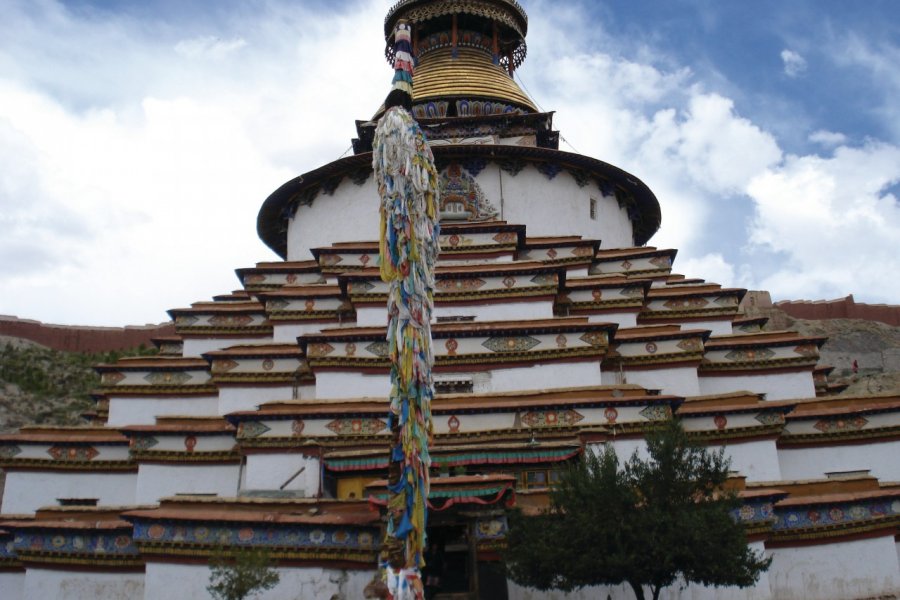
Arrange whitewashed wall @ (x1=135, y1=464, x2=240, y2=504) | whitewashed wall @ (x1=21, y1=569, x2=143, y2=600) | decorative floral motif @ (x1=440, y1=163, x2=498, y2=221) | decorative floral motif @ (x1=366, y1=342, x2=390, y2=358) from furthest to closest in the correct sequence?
1. decorative floral motif @ (x1=440, y1=163, x2=498, y2=221)
2. decorative floral motif @ (x1=366, y1=342, x2=390, y2=358)
3. whitewashed wall @ (x1=135, y1=464, x2=240, y2=504)
4. whitewashed wall @ (x1=21, y1=569, x2=143, y2=600)

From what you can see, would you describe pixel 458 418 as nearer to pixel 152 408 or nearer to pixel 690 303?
pixel 690 303

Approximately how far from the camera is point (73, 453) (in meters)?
15.6

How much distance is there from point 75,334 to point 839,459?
2661cm

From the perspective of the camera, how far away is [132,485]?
1546 cm

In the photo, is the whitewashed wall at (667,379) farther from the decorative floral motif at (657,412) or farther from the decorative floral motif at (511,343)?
the decorative floral motif at (657,412)

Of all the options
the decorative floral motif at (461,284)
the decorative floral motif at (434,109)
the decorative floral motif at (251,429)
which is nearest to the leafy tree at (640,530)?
the decorative floral motif at (251,429)

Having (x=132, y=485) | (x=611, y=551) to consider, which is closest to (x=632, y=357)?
(x=611, y=551)

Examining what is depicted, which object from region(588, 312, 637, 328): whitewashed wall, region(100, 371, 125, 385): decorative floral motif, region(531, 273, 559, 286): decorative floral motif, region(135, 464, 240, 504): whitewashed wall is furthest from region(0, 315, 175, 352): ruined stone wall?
region(588, 312, 637, 328): whitewashed wall

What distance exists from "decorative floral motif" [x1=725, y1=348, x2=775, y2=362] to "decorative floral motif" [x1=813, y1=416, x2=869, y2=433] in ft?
6.22

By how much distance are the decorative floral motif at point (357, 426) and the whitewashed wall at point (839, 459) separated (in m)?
6.67

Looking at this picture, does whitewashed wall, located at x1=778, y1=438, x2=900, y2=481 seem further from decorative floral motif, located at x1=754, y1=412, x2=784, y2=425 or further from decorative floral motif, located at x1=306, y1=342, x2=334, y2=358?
decorative floral motif, located at x1=306, y1=342, x2=334, y2=358

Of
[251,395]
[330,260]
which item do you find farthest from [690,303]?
[251,395]

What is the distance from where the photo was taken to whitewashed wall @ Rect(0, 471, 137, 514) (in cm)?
1548

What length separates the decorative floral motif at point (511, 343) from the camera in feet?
48.0
